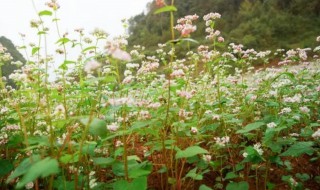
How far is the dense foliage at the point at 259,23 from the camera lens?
97.9 ft

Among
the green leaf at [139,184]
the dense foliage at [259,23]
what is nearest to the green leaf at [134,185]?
the green leaf at [139,184]

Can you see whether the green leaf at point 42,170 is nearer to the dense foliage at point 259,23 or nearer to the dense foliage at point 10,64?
the dense foliage at point 10,64

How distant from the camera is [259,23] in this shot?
33.8 meters

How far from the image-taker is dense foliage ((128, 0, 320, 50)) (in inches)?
1175

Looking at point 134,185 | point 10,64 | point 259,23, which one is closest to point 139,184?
point 134,185

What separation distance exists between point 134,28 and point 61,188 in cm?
4924

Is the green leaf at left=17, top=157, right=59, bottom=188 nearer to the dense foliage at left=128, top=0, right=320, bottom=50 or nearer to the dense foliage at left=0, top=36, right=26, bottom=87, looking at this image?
the dense foliage at left=0, top=36, right=26, bottom=87

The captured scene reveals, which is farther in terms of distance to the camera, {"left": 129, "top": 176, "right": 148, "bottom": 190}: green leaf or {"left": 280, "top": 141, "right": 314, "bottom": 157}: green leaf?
{"left": 280, "top": 141, "right": 314, "bottom": 157}: green leaf

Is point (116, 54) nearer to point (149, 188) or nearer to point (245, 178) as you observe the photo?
point (149, 188)

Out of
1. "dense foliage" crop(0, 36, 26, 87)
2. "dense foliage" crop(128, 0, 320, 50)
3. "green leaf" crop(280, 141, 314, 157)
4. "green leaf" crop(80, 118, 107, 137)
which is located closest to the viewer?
"green leaf" crop(80, 118, 107, 137)

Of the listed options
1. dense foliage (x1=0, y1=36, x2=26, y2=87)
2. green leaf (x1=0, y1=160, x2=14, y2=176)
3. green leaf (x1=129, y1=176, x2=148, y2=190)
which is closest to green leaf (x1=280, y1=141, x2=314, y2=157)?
green leaf (x1=129, y1=176, x2=148, y2=190)

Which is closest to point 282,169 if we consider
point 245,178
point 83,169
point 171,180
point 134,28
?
point 245,178

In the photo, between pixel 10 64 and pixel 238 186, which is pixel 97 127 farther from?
pixel 10 64

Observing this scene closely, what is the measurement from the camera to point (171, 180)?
2.46 metres
